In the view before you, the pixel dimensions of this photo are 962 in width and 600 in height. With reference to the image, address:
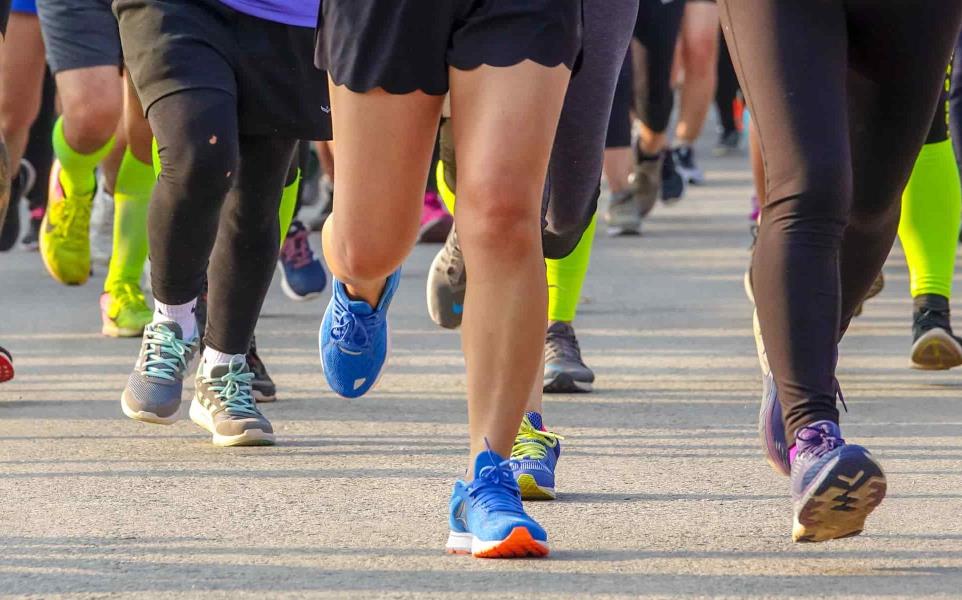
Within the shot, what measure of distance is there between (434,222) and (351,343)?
513 centimetres

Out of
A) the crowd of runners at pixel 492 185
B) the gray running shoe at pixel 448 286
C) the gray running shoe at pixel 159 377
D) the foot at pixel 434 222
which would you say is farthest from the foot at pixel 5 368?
the foot at pixel 434 222

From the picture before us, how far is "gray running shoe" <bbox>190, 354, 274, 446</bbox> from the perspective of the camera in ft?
15.4

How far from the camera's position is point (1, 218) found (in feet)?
16.5

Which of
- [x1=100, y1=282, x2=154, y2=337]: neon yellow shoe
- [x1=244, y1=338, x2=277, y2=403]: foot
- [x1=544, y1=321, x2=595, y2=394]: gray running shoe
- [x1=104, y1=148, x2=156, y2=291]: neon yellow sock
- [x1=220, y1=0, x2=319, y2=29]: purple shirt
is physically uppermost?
[x1=220, y1=0, x2=319, y2=29]: purple shirt

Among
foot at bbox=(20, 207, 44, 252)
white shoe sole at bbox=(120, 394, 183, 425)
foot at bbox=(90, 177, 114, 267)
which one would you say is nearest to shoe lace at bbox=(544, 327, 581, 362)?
white shoe sole at bbox=(120, 394, 183, 425)

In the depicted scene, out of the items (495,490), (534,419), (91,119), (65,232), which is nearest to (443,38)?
(495,490)

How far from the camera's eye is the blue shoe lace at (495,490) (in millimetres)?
3506

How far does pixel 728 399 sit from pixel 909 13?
7.09ft

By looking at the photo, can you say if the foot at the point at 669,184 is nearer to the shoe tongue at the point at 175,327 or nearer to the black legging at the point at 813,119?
the shoe tongue at the point at 175,327

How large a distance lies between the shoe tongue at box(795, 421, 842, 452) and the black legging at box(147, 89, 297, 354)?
5.34 ft

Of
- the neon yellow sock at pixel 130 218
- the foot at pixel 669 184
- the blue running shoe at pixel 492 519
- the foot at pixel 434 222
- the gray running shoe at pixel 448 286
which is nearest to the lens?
the blue running shoe at pixel 492 519

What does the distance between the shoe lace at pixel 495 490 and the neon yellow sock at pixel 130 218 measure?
10.3 ft

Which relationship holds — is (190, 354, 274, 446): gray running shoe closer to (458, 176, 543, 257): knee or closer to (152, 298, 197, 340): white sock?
(152, 298, 197, 340): white sock

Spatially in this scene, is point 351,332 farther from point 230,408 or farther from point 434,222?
point 434,222
